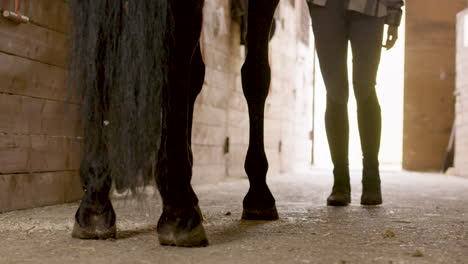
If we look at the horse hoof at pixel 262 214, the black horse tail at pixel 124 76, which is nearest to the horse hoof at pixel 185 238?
the black horse tail at pixel 124 76

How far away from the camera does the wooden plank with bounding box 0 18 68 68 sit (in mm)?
1927

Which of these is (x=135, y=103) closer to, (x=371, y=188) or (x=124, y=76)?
(x=124, y=76)

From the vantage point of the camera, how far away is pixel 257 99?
178 centimetres

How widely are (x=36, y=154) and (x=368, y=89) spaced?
1466 millimetres

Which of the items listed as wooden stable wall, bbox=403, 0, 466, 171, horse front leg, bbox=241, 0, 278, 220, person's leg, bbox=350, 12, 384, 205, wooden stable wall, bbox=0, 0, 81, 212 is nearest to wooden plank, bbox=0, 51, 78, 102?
wooden stable wall, bbox=0, 0, 81, 212

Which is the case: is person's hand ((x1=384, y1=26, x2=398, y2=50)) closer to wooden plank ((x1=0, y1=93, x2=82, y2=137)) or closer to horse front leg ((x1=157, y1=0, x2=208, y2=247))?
wooden plank ((x1=0, y1=93, x2=82, y2=137))

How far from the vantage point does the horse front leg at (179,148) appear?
1.18 meters

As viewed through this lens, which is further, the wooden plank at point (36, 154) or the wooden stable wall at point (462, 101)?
the wooden stable wall at point (462, 101)

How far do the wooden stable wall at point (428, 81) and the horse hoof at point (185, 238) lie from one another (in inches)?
272

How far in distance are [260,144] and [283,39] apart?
4105 millimetres

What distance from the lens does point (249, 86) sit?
5.86 feet

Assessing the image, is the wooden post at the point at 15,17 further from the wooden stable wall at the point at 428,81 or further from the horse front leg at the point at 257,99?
the wooden stable wall at the point at 428,81

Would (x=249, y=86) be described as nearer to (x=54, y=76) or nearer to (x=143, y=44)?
(x=143, y=44)

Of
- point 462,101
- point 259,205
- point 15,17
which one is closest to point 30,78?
point 15,17
